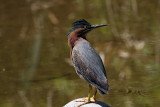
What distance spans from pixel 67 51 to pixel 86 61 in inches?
127

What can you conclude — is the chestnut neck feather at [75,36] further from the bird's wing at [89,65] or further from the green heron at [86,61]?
the bird's wing at [89,65]

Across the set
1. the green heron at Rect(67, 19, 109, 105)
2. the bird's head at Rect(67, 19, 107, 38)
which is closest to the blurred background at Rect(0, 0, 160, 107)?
the green heron at Rect(67, 19, 109, 105)

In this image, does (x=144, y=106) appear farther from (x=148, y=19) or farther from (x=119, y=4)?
(x=119, y=4)

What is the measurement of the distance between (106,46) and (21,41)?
1.76 meters

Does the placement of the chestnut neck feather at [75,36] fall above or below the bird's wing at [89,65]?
above

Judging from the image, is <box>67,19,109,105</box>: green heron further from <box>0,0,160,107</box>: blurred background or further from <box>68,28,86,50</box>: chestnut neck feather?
<box>0,0,160,107</box>: blurred background

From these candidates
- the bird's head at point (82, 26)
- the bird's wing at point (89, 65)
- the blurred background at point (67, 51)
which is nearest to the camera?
the bird's wing at point (89, 65)

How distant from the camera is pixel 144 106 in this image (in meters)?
6.27

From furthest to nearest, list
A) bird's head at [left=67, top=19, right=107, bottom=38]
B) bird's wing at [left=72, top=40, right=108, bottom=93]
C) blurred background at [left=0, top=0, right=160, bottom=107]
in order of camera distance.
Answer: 1. blurred background at [left=0, top=0, right=160, bottom=107]
2. bird's head at [left=67, top=19, right=107, bottom=38]
3. bird's wing at [left=72, top=40, right=108, bottom=93]

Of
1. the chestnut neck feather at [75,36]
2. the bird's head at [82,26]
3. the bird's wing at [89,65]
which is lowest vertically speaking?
the bird's wing at [89,65]

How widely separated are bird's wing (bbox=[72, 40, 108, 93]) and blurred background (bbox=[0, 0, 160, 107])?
0.99 metres

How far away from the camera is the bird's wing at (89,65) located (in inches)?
213

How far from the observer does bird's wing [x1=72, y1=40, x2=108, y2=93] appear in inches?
213

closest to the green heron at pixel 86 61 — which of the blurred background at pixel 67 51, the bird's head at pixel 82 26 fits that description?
→ the bird's head at pixel 82 26
